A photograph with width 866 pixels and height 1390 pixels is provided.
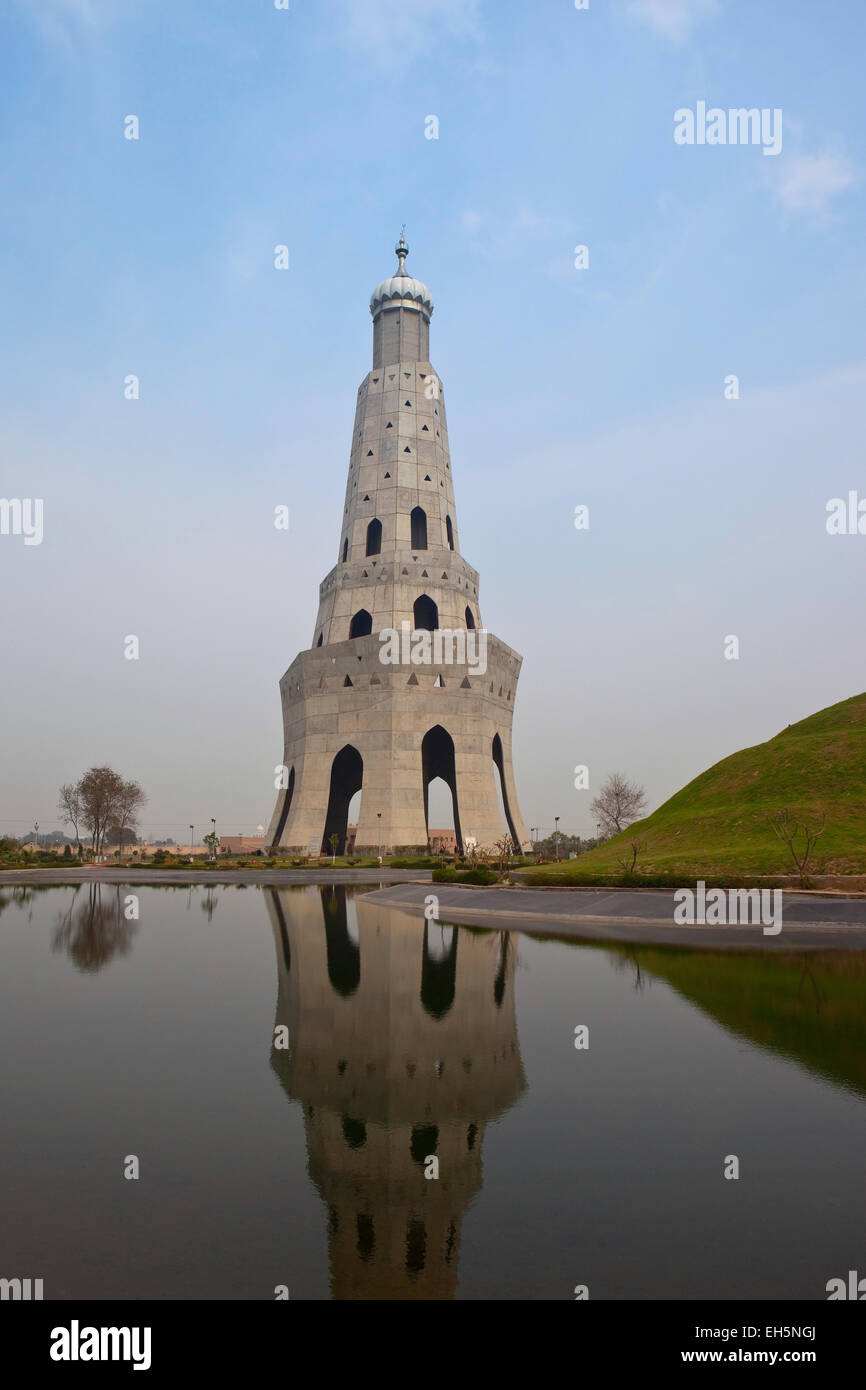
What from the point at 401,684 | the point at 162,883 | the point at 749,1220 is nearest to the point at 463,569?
the point at 401,684

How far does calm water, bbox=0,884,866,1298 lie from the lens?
17.0 feet

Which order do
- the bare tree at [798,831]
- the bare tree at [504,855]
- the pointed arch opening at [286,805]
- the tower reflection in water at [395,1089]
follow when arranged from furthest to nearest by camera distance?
the pointed arch opening at [286,805]
the bare tree at [504,855]
the bare tree at [798,831]
the tower reflection in water at [395,1089]

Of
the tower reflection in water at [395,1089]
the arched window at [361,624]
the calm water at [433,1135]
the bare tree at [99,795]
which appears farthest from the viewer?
the bare tree at [99,795]

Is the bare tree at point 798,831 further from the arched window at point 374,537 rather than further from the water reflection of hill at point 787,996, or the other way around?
the arched window at point 374,537

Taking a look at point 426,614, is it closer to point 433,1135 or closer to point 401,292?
point 401,292

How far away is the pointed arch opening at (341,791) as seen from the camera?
72.1 meters

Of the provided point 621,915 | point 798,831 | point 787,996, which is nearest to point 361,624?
point 798,831

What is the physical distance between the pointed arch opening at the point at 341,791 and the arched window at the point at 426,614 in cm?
1238

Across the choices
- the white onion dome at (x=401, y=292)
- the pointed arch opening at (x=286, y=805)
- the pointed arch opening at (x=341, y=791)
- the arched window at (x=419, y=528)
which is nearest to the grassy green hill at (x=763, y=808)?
the pointed arch opening at (x=286, y=805)

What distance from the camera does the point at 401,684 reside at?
61844 millimetres

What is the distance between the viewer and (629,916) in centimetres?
2523

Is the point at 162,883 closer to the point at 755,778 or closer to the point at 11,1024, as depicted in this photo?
the point at 755,778

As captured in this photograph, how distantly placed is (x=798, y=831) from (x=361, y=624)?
41.5 meters

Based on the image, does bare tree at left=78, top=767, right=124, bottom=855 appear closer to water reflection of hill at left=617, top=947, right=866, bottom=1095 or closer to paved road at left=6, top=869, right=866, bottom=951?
paved road at left=6, top=869, right=866, bottom=951
